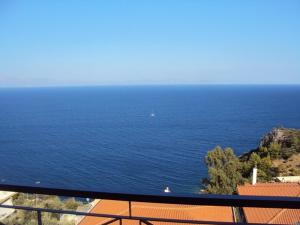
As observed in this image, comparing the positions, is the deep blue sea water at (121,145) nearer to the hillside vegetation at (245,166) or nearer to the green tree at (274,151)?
the hillside vegetation at (245,166)

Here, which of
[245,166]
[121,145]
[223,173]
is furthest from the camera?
[121,145]

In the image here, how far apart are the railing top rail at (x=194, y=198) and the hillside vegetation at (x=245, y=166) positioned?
44.4 ft

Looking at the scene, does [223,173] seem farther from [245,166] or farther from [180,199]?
[180,199]

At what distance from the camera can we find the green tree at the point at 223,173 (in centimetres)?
1471

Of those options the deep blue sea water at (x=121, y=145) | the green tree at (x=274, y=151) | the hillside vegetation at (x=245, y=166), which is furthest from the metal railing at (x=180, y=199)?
the green tree at (x=274, y=151)

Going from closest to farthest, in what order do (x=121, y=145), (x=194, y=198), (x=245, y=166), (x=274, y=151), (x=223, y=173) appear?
(x=194, y=198), (x=223, y=173), (x=245, y=166), (x=274, y=151), (x=121, y=145)

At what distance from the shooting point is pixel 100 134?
44.7 metres

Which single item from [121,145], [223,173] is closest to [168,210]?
[223,173]

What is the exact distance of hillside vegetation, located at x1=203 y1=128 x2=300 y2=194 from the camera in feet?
49.9

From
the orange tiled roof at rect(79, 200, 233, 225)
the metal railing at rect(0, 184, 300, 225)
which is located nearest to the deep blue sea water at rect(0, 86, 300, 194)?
the orange tiled roof at rect(79, 200, 233, 225)

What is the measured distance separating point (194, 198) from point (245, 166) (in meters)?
18.1

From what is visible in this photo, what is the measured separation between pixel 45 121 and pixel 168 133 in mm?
21277

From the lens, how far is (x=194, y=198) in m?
1.12

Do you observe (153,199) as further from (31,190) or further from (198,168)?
(198,168)
